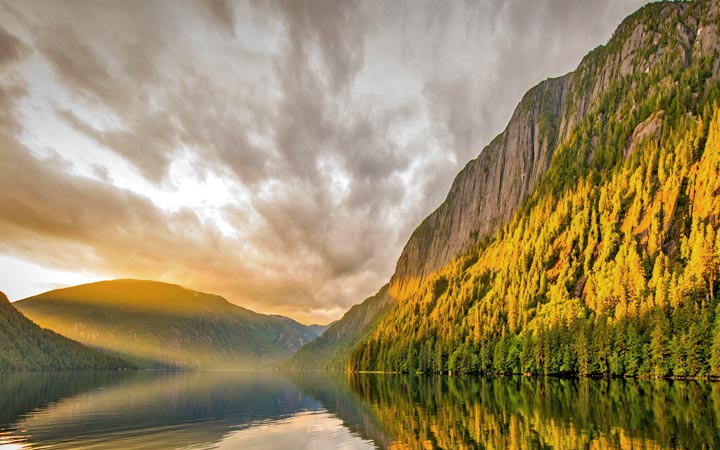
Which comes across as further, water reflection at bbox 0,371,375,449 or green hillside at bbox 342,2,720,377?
green hillside at bbox 342,2,720,377

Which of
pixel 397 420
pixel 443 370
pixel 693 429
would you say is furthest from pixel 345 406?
pixel 443 370

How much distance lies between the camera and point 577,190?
188 meters

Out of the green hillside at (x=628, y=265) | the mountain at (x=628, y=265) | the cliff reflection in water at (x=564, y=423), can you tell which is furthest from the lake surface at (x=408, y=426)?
the mountain at (x=628, y=265)

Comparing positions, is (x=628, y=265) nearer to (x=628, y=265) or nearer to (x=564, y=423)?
(x=628, y=265)

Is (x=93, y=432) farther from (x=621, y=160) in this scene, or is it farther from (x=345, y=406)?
(x=621, y=160)

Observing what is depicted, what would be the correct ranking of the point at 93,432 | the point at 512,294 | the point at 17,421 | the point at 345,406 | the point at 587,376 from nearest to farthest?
the point at 93,432 < the point at 17,421 < the point at 345,406 < the point at 587,376 < the point at 512,294

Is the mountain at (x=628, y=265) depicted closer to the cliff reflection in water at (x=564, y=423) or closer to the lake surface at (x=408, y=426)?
the cliff reflection in water at (x=564, y=423)

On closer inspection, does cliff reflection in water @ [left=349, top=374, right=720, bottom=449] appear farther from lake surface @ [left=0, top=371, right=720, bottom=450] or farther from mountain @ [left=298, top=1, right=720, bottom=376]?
mountain @ [left=298, top=1, right=720, bottom=376]

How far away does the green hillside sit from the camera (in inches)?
3735

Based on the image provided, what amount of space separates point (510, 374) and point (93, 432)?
119m

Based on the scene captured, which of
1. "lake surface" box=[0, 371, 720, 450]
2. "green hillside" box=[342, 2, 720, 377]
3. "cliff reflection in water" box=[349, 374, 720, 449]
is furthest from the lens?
"green hillside" box=[342, 2, 720, 377]

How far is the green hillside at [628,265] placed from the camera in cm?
9488

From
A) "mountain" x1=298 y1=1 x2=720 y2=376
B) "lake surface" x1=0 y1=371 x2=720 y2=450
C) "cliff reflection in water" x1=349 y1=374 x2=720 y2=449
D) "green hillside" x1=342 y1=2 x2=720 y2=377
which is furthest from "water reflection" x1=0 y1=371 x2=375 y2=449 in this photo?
"mountain" x1=298 y1=1 x2=720 y2=376

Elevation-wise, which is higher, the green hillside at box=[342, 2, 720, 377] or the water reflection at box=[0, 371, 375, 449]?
the green hillside at box=[342, 2, 720, 377]
